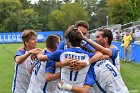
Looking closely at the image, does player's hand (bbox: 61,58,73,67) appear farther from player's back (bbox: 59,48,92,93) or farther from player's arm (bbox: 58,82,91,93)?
player's arm (bbox: 58,82,91,93)

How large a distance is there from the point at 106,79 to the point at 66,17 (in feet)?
238

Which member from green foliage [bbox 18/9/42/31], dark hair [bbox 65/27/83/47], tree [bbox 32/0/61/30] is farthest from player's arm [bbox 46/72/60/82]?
tree [bbox 32/0/61/30]

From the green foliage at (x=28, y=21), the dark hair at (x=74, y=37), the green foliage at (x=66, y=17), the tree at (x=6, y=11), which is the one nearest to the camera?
the dark hair at (x=74, y=37)

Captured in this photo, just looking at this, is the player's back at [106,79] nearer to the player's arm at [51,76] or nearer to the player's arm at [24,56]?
the player's arm at [51,76]

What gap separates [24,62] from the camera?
6746mm

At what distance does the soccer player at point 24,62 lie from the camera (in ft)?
21.3

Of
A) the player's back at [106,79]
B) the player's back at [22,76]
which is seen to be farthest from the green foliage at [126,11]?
the player's back at [106,79]

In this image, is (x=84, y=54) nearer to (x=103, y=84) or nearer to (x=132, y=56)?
(x=103, y=84)

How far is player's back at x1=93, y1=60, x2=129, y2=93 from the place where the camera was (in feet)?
16.6

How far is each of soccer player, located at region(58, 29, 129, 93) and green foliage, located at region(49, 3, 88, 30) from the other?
71.0 meters

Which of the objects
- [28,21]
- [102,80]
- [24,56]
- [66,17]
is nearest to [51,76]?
[24,56]

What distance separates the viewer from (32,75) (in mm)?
6398

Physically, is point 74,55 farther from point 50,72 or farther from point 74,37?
point 50,72

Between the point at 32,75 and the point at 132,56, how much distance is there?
19.0 metres
